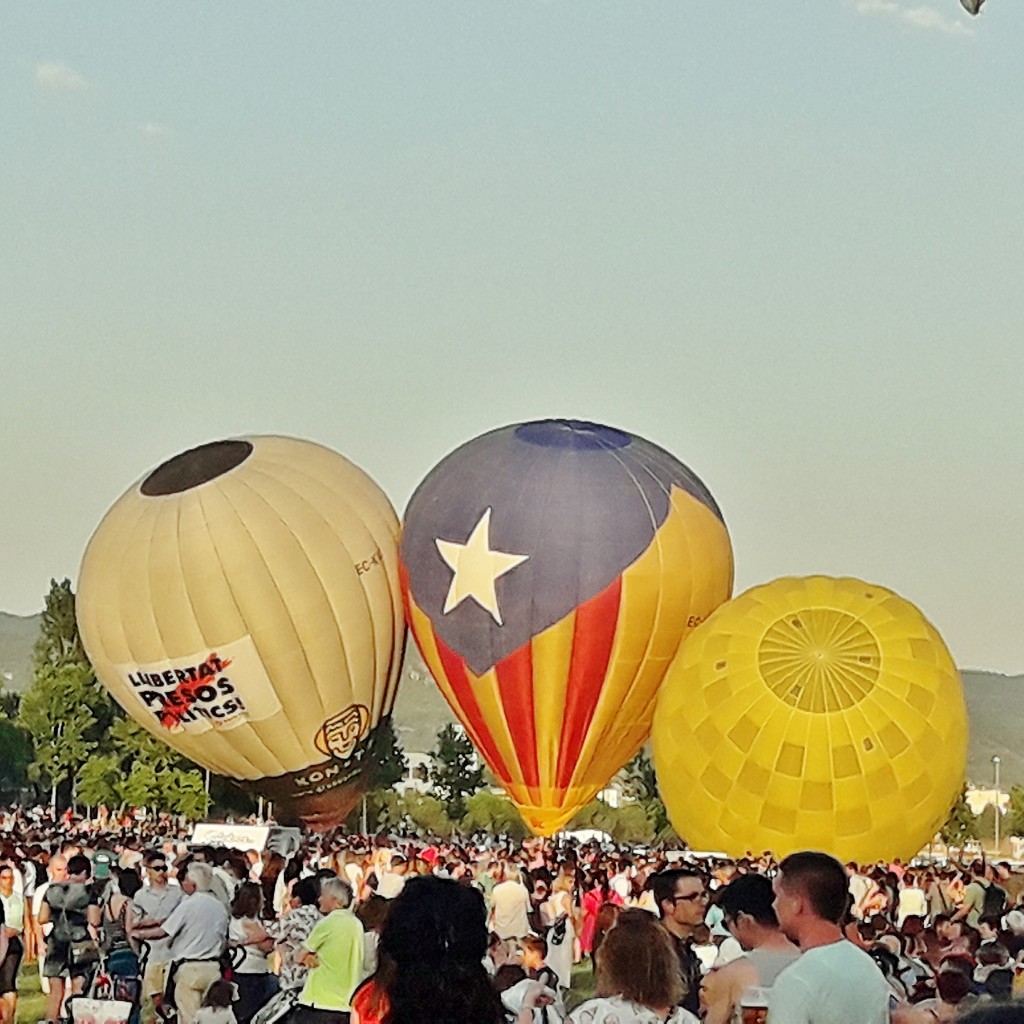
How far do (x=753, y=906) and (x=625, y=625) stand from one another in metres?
23.0

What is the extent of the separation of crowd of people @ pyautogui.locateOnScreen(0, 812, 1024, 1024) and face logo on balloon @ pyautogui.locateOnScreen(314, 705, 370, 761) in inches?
388

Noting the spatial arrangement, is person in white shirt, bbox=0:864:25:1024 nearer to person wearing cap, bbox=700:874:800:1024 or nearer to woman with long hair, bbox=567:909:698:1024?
person wearing cap, bbox=700:874:800:1024

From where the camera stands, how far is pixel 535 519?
2923 centimetres

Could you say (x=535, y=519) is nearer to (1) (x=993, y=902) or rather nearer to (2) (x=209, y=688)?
(2) (x=209, y=688)

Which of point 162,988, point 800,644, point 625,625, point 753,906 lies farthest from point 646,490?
point 753,906

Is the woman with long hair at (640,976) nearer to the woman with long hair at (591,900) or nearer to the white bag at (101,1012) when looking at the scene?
the white bag at (101,1012)

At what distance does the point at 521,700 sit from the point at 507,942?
16.8 m

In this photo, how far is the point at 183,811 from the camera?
5578 cm

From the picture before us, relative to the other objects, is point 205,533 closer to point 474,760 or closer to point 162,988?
point 162,988

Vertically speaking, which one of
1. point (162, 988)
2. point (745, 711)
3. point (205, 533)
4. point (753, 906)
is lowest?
point (162, 988)

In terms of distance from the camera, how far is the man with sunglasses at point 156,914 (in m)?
11.3

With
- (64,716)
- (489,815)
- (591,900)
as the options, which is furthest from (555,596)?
(489,815)

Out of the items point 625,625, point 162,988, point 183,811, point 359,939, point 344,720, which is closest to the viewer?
point 359,939

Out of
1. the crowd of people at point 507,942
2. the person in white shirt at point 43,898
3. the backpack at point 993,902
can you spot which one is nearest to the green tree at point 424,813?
the crowd of people at point 507,942
